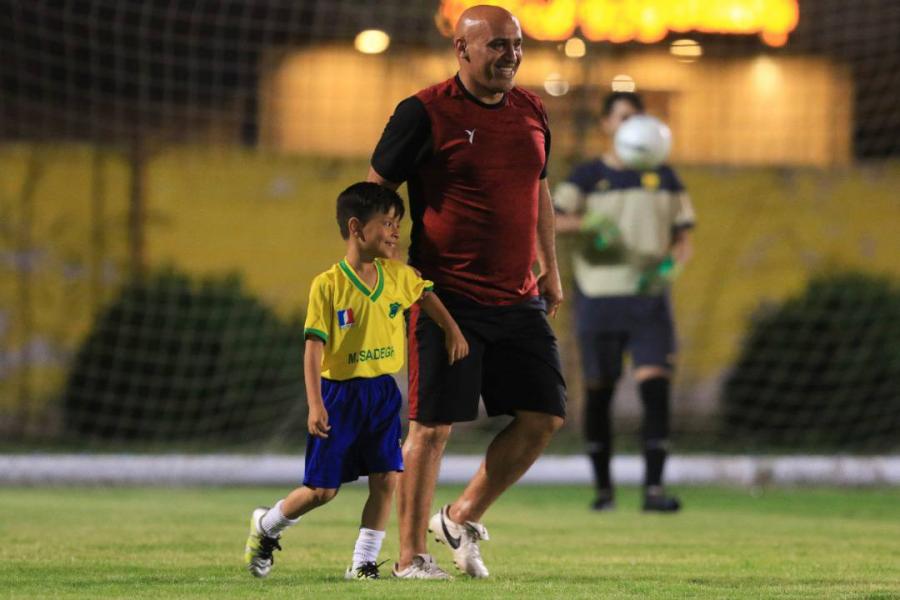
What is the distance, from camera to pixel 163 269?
1302 cm

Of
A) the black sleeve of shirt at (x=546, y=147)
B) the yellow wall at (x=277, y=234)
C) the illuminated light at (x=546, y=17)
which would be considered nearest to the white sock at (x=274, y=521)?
the black sleeve of shirt at (x=546, y=147)

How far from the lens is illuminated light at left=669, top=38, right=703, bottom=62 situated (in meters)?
15.7

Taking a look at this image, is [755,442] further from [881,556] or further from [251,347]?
[881,556]

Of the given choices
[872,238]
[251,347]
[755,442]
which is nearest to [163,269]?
[251,347]

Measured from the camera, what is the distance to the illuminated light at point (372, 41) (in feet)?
50.3

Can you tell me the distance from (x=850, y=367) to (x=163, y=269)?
4955 mm

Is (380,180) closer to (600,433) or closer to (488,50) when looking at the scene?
(488,50)

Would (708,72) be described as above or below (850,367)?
above

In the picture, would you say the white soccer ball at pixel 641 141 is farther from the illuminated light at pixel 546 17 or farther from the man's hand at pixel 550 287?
the illuminated light at pixel 546 17

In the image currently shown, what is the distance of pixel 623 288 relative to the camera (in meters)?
9.36

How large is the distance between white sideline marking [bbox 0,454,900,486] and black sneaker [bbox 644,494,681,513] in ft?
5.76

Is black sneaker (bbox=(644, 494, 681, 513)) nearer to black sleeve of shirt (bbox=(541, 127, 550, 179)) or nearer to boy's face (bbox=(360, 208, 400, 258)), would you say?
black sleeve of shirt (bbox=(541, 127, 550, 179))

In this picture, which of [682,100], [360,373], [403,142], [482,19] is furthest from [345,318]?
[682,100]

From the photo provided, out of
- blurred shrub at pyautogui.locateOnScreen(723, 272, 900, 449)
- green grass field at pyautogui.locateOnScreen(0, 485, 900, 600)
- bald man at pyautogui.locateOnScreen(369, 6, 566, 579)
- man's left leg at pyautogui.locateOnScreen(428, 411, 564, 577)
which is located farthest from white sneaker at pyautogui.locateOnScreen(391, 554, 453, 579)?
blurred shrub at pyautogui.locateOnScreen(723, 272, 900, 449)
